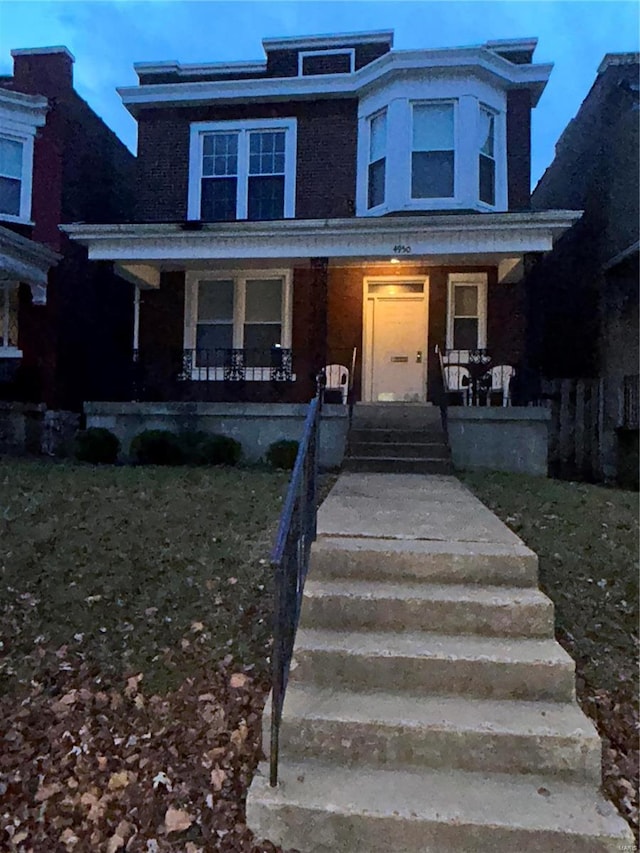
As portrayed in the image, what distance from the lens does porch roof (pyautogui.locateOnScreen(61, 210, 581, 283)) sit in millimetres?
9930

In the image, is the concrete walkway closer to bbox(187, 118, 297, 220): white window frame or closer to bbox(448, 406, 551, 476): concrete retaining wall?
bbox(448, 406, 551, 476): concrete retaining wall

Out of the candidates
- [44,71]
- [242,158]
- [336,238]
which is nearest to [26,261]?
[44,71]

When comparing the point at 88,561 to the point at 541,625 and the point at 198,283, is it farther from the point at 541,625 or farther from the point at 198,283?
the point at 198,283

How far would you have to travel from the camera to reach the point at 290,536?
3295 millimetres

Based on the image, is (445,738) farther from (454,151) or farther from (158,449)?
(454,151)

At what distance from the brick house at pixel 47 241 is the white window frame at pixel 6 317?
0.02 metres

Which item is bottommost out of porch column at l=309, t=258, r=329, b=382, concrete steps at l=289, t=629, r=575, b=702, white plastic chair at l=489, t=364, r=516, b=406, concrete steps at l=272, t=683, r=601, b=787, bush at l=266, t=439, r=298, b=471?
concrete steps at l=272, t=683, r=601, b=787

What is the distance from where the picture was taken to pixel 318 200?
12.3m

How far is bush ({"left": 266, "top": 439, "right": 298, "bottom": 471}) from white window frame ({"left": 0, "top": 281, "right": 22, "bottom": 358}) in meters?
6.28

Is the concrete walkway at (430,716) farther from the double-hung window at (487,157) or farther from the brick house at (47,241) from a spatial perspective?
the brick house at (47,241)

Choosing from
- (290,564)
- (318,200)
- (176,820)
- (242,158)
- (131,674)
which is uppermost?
(242,158)

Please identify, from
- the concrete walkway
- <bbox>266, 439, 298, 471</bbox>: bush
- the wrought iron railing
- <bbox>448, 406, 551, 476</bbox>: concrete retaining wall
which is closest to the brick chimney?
<bbox>266, 439, 298, 471</bbox>: bush

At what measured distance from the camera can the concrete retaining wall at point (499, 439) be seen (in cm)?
936

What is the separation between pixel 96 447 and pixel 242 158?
6.68m
